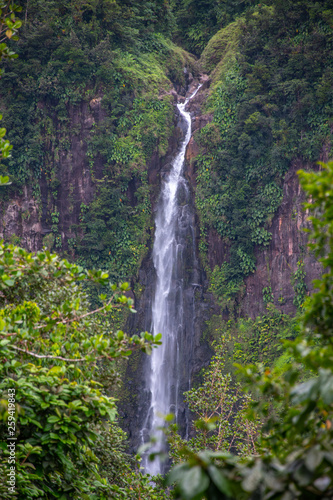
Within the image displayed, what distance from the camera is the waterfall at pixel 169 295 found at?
48.5ft

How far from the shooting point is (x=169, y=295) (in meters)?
15.7

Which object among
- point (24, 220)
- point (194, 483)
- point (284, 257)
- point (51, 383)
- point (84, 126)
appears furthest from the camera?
point (84, 126)

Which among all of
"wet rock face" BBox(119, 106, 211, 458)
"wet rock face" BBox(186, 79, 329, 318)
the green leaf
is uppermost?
the green leaf

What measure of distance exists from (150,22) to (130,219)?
942cm

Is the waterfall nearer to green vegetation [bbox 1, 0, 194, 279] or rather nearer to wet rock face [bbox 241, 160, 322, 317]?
green vegetation [bbox 1, 0, 194, 279]

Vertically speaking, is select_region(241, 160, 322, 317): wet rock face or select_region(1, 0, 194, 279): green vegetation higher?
select_region(1, 0, 194, 279): green vegetation

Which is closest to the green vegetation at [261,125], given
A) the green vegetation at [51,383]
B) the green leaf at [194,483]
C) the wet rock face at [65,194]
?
the wet rock face at [65,194]

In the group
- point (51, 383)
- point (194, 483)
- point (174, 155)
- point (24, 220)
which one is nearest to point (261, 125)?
point (174, 155)

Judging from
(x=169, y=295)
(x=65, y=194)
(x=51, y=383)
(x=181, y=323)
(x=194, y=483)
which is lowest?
(x=181, y=323)

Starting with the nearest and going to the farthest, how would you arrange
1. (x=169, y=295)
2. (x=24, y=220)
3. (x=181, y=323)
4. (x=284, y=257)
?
(x=284, y=257)
(x=181, y=323)
(x=169, y=295)
(x=24, y=220)

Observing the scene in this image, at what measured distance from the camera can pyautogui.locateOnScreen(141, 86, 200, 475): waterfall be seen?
14797 millimetres

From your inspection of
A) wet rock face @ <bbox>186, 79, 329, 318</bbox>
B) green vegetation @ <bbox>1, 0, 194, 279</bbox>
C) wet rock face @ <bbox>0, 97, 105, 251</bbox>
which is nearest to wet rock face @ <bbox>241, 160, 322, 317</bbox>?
wet rock face @ <bbox>186, 79, 329, 318</bbox>

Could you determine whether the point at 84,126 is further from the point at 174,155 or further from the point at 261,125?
the point at 261,125

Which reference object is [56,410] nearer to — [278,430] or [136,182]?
[278,430]
